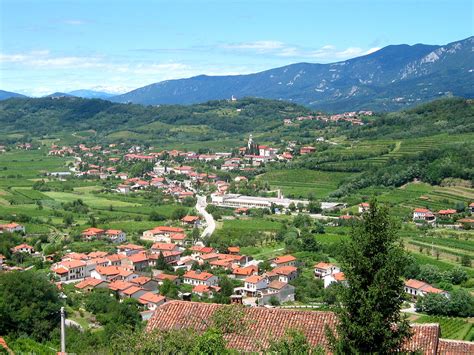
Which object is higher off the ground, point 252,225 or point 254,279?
point 254,279

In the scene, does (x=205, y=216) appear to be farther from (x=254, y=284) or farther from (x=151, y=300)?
(x=151, y=300)

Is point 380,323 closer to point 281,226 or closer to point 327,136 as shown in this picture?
point 281,226

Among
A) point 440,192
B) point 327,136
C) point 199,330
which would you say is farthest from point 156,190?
point 199,330

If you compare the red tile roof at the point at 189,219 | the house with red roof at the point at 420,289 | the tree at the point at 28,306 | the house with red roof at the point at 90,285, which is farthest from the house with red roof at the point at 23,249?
the house with red roof at the point at 420,289

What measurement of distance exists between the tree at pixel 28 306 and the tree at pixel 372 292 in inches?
587

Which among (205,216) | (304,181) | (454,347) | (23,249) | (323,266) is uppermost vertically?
(454,347)

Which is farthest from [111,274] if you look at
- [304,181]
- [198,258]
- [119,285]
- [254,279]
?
[304,181]

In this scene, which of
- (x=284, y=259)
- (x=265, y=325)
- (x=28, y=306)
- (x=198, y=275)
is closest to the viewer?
(x=265, y=325)

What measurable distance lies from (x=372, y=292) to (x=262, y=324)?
→ 3.03 m

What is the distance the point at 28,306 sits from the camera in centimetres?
2150

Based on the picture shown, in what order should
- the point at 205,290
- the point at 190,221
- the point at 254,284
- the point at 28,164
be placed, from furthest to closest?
the point at 28,164
the point at 190,221
the point at 254,284
the point at 205,290

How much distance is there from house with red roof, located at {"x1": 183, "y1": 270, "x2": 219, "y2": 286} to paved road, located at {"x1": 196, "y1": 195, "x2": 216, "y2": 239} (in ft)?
29.6

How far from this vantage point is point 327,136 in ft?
287

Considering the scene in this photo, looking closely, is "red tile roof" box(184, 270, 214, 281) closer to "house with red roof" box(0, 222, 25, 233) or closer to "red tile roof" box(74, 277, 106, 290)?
"red tile roof" box(74, 277, 106, 290)
